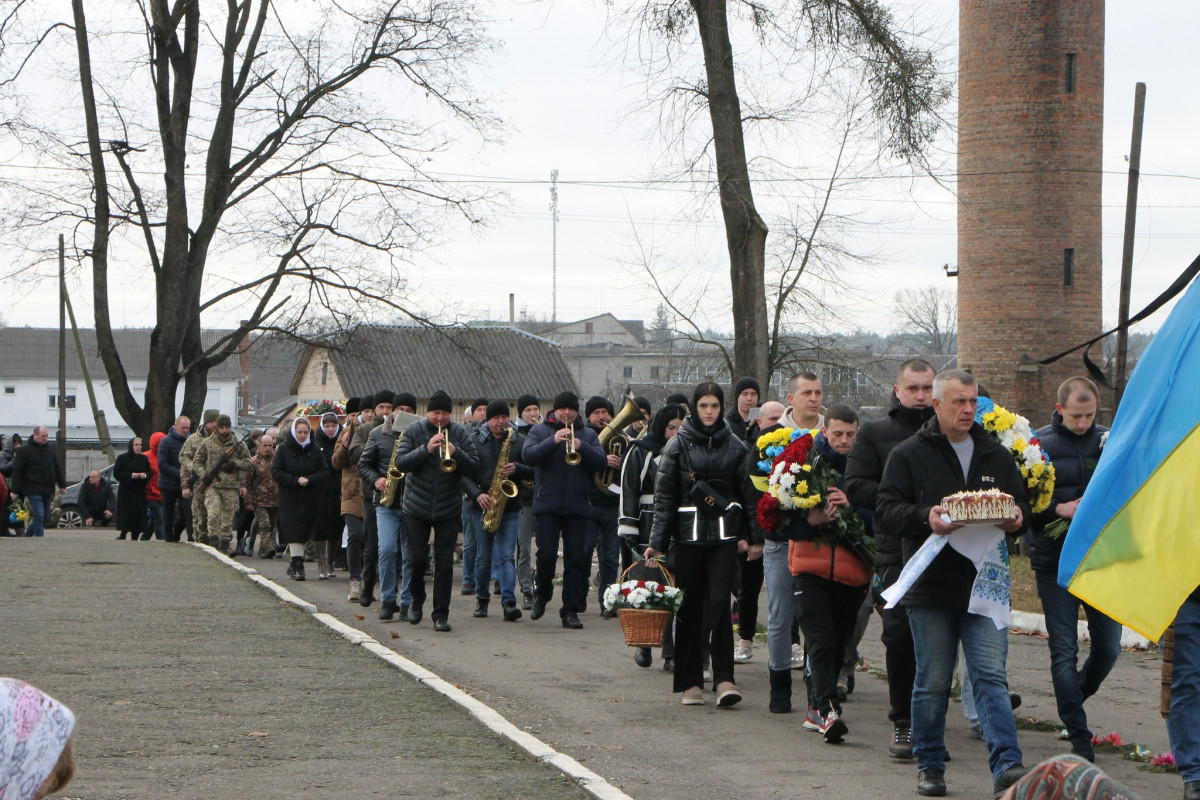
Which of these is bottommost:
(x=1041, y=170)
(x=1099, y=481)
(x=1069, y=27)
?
(x=1099, y=481)

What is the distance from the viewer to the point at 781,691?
28.9ft

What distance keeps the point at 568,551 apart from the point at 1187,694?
7407 mm

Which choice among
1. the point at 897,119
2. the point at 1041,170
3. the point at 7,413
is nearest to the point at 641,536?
the point at 897,119

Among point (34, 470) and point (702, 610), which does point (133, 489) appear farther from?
point (702, 610)

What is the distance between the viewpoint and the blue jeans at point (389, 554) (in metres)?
13.0

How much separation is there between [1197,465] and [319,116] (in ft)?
86.1

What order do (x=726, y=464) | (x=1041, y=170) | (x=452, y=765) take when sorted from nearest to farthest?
(x=452, y=765)
(x=726, y=464)
(x=1041, y=170)

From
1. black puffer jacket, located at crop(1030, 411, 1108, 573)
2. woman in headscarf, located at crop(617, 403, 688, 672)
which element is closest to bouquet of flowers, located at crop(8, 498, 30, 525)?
woman in headscarf, located at crop(617, 403, 688, 672)

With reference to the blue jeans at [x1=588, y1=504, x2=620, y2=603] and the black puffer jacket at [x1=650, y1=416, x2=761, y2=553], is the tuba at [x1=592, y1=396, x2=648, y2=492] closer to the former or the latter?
the blue jeans at [x1=588, y1=504, x2=620, y2=603]

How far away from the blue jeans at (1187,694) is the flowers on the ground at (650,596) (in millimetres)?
3469

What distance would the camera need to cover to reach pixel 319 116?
29844 mm

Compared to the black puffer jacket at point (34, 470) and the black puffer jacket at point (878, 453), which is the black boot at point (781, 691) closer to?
the black puffer jacket at point (878, 453)

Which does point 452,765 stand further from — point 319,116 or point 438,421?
point 319,116

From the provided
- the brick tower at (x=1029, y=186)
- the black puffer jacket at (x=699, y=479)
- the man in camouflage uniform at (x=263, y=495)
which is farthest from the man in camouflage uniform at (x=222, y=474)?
the brick tower at (x=1029, y=186)
